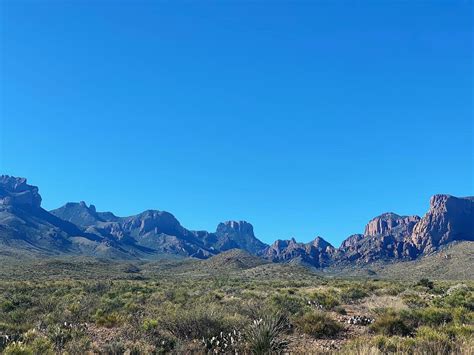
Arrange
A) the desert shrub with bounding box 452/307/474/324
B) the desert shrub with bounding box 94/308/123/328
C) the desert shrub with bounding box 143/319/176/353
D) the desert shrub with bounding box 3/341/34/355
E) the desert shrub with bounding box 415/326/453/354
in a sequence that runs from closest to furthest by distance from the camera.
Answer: the desert shrub with bounding box 3/341/34/355 < the desert shrub with bounding box 415/326/453/354 < the desert shrub with bounding box 143/319/176/353 < the desert shrub with bounding box 452/307/474/324 < the desert shrub with bounding box 94/308/123/328

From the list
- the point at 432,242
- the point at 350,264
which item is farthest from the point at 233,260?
the point at 432,242

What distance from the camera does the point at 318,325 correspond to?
1269 centimetres

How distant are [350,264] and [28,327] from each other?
19713 cm

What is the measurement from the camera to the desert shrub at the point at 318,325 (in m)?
12.5

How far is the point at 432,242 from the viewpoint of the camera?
192625mm

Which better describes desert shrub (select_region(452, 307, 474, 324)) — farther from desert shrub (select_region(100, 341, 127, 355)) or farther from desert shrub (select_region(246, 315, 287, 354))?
desert shrub (select_region(100, 341, 127, 355))

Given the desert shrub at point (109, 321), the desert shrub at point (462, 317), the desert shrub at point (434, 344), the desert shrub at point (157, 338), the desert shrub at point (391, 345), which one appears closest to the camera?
the desert shrub at point (434, 344)

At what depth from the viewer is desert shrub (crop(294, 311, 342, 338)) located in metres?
12.5

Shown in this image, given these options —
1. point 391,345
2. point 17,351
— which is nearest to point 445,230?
point 391,345

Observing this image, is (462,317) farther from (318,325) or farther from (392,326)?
(318,325)

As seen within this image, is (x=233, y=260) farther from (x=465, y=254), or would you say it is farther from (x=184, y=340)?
(x=184, y=340)

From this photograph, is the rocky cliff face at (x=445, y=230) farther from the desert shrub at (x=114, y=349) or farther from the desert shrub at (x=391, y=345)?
the desert shrub at (x=114, y=349)

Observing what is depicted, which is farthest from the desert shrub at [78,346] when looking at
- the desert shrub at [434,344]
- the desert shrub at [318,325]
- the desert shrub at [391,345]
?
the desert shrub at [434,344]

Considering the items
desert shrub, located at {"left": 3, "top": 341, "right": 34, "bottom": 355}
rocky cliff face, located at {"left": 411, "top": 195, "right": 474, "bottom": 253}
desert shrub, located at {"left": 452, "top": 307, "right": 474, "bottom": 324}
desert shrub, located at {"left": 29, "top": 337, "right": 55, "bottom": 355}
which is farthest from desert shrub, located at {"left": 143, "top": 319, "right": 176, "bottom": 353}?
rocky cliff face, located at {"left": 411, "top": 195, "right": 474, "bottom": 253}
